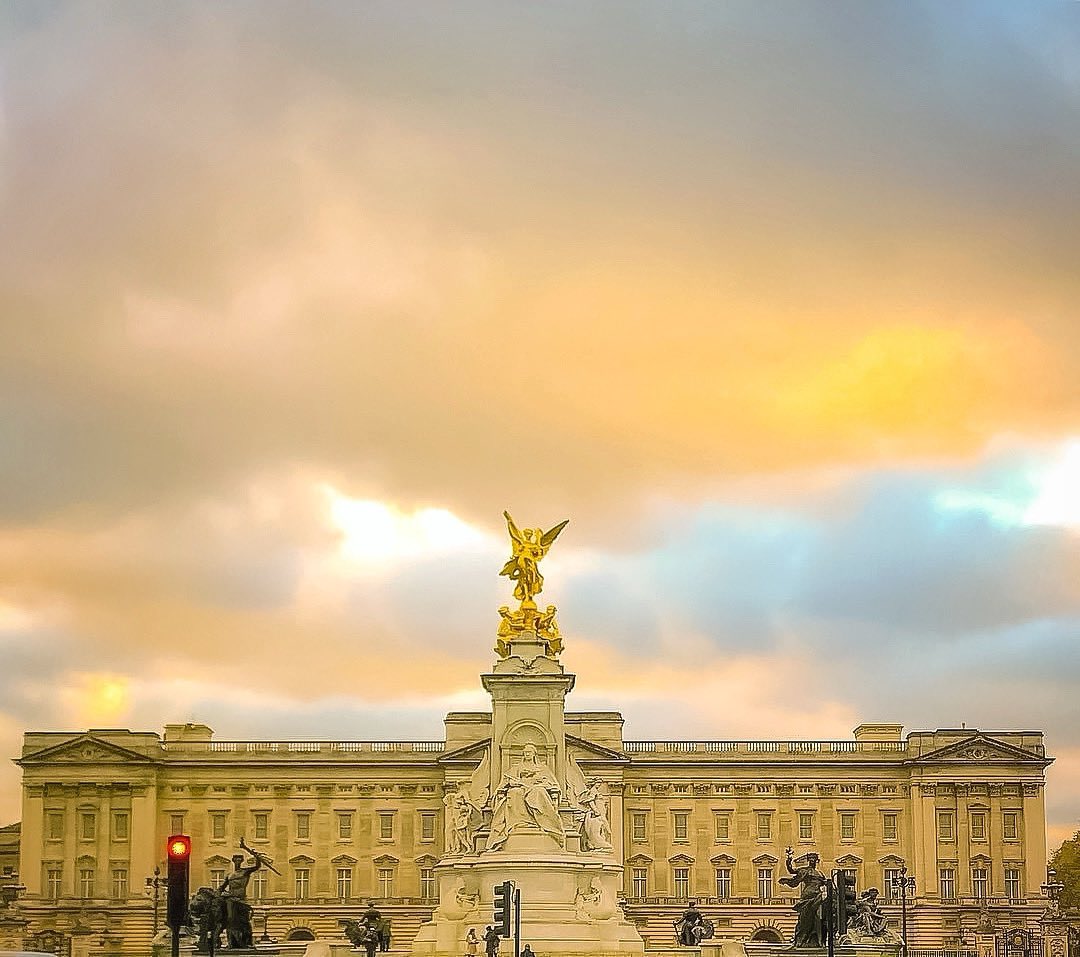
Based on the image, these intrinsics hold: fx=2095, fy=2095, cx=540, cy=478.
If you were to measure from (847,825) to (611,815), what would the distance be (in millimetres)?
14720

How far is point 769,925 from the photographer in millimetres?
128000

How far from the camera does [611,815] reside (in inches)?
5084

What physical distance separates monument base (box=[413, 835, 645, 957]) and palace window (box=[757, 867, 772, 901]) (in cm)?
5749

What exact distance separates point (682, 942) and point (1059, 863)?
70.0 metres

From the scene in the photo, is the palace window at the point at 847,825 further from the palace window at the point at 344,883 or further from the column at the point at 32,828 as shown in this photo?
the column at the point at 32,828

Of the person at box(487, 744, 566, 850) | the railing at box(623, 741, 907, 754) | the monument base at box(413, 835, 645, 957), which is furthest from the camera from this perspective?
the railing at box(623, 741, 907, 754)

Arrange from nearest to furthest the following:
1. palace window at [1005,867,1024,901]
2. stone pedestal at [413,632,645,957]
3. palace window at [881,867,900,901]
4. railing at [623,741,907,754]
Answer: stone pedestal at [413,632,645,957]
palace window at [1005,867,1024,901]
palace window at [881,867,900,901]
railing at [623,741,907,754]

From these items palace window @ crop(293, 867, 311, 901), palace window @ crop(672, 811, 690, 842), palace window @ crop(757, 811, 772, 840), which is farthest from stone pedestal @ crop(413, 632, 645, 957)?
palace window @ crop(293, 867, 311, 901)

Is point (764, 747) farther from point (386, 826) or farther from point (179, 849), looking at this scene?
point (179, 849)

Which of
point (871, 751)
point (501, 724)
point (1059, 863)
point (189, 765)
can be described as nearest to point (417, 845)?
point (189, 765)

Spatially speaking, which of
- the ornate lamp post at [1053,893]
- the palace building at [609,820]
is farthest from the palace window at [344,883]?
the ornate lamp post at [1053,893]

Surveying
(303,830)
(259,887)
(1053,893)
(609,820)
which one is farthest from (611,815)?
(1053,893)

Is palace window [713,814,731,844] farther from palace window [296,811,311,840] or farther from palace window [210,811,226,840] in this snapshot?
palace window [210,811,226,840]

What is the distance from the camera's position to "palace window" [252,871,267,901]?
12900cm
